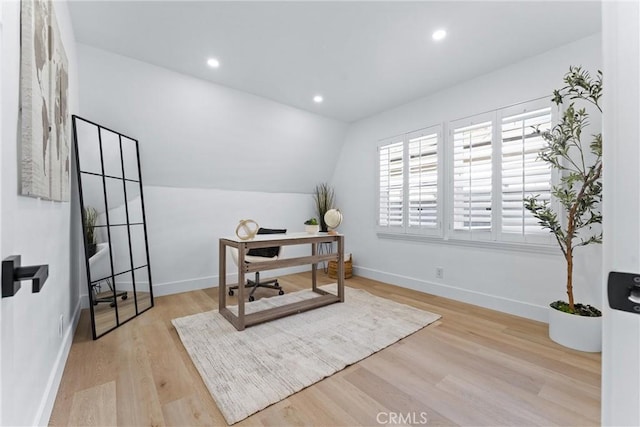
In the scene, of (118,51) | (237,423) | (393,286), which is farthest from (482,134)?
(118,51)

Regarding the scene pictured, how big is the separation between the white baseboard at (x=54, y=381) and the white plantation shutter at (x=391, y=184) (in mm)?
3621

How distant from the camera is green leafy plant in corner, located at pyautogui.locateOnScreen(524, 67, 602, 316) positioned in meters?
2.24

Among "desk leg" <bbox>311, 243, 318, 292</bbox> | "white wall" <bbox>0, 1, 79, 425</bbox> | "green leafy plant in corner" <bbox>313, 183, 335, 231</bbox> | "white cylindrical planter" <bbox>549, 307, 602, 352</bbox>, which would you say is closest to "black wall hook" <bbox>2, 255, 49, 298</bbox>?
"white wall" <bbox>0, 1, 79, 425</bbox>

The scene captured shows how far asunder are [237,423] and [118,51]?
3212 mm

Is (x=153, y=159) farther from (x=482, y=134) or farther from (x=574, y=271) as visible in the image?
(x=574, y=271)

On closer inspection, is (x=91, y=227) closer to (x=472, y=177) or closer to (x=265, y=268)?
(x=265, y=268)

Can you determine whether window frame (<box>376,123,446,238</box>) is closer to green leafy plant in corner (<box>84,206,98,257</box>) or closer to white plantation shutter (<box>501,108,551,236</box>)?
white plantation shutter (<box>501,108,551,236</box>)

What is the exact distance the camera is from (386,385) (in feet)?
5.83

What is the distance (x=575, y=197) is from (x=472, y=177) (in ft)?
3.12

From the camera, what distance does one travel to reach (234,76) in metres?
3.10

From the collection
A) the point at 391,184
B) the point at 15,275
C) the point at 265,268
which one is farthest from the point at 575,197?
the point at 15,275

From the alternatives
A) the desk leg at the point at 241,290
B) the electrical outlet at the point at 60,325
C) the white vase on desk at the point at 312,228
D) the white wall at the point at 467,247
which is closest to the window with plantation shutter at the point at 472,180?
the white wall at the point at 467,247

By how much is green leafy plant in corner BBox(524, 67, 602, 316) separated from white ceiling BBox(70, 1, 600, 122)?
553mm

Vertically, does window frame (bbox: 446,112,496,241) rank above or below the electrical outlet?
above
